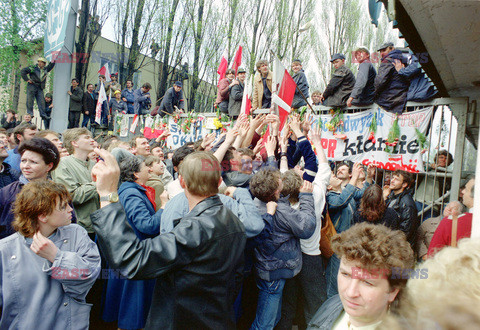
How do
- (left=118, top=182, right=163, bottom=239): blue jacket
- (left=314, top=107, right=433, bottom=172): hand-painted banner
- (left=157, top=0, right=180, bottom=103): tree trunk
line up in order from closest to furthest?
1. (left=118, top=182, right=163, bottom=239): blue jacket
2. (left=314, top=107, right=433, bottom=172): hand-painted banner
3. (left=157, top=0, right=180, bottom=103): tree trunk

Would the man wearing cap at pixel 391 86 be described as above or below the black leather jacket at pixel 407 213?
above

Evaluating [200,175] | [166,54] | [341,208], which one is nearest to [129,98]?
[166,54]

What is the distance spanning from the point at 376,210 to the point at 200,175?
264 cm

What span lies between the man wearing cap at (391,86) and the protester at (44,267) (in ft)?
16.2

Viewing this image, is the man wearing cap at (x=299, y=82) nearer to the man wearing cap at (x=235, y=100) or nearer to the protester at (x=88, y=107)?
the man wearing cap at (x=235, y=100)

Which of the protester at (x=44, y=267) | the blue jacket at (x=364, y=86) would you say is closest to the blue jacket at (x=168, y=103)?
the blue jacket at (x=364, y=86)

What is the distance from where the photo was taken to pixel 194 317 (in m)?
1.75

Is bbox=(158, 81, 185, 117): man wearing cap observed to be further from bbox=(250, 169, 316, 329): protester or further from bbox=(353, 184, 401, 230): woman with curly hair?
bbox=(250, 169, 316, 329): protester

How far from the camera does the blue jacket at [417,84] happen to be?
16.4ft

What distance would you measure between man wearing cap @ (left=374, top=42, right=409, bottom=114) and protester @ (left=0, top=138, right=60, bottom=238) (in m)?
4.83

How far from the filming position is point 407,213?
13.1ft

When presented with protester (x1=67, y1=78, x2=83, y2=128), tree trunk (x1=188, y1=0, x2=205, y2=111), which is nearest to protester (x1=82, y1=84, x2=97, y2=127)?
protester (x1=67, y1=78, x2=83, y2=128)

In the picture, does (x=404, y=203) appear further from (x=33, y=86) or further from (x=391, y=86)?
(x=33, y=86)

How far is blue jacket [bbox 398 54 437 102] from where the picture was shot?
5012mm
